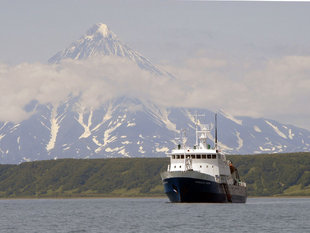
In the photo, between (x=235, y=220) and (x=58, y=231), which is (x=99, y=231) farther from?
(x=235, y=220)

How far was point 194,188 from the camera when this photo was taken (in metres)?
142

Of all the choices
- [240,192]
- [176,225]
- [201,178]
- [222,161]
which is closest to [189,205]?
[201,178]

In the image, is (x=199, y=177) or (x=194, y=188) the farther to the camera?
(x=194, y=188)

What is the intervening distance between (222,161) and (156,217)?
3719 centimetres

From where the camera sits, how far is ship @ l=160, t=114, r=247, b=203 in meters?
141

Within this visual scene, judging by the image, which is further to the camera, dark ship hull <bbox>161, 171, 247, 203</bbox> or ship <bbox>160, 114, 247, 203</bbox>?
ship <bbox>160, 114, 247, 203</bbox>

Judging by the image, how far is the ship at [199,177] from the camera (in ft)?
463

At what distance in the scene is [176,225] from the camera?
9875cm

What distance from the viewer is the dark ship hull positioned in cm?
14075

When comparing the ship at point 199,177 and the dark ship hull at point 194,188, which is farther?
the ship at point 199,177

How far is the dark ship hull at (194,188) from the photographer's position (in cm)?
14075

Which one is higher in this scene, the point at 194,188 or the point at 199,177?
the point at 199,177

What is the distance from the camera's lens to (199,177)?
14012 centimetres

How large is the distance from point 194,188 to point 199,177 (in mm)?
2814
